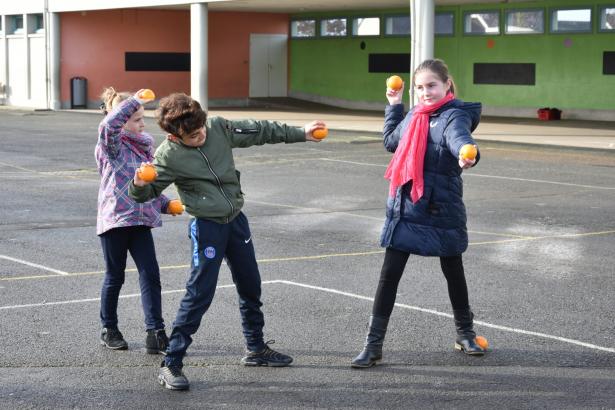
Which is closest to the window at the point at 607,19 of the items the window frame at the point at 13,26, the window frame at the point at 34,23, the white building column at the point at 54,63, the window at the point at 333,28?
the window at the point at 333,28

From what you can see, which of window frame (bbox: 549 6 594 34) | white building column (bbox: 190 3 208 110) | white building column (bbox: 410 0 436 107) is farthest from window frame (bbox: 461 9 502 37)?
white building column (bbox: 190 3 208 110)

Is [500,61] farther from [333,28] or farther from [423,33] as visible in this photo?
[333,28]

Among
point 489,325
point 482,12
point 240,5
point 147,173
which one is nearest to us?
point 147,173

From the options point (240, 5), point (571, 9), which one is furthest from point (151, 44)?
point (571, 9)

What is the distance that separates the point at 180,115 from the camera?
6.04m

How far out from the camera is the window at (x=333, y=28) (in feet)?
126

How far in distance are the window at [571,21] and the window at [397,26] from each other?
5741 mm

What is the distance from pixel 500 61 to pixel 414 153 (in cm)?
2678

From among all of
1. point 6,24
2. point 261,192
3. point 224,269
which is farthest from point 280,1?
point 224,269

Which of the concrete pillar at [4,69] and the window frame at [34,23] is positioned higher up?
the window frame at [34,23]

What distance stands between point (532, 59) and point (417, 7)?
7092mm

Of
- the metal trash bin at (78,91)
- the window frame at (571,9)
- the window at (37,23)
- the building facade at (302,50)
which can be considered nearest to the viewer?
the window frame at (571,9)

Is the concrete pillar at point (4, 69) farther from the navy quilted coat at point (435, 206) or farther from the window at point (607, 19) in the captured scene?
the navy quilted coat at point (435, 206)

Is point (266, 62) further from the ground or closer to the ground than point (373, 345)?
further from the ground
